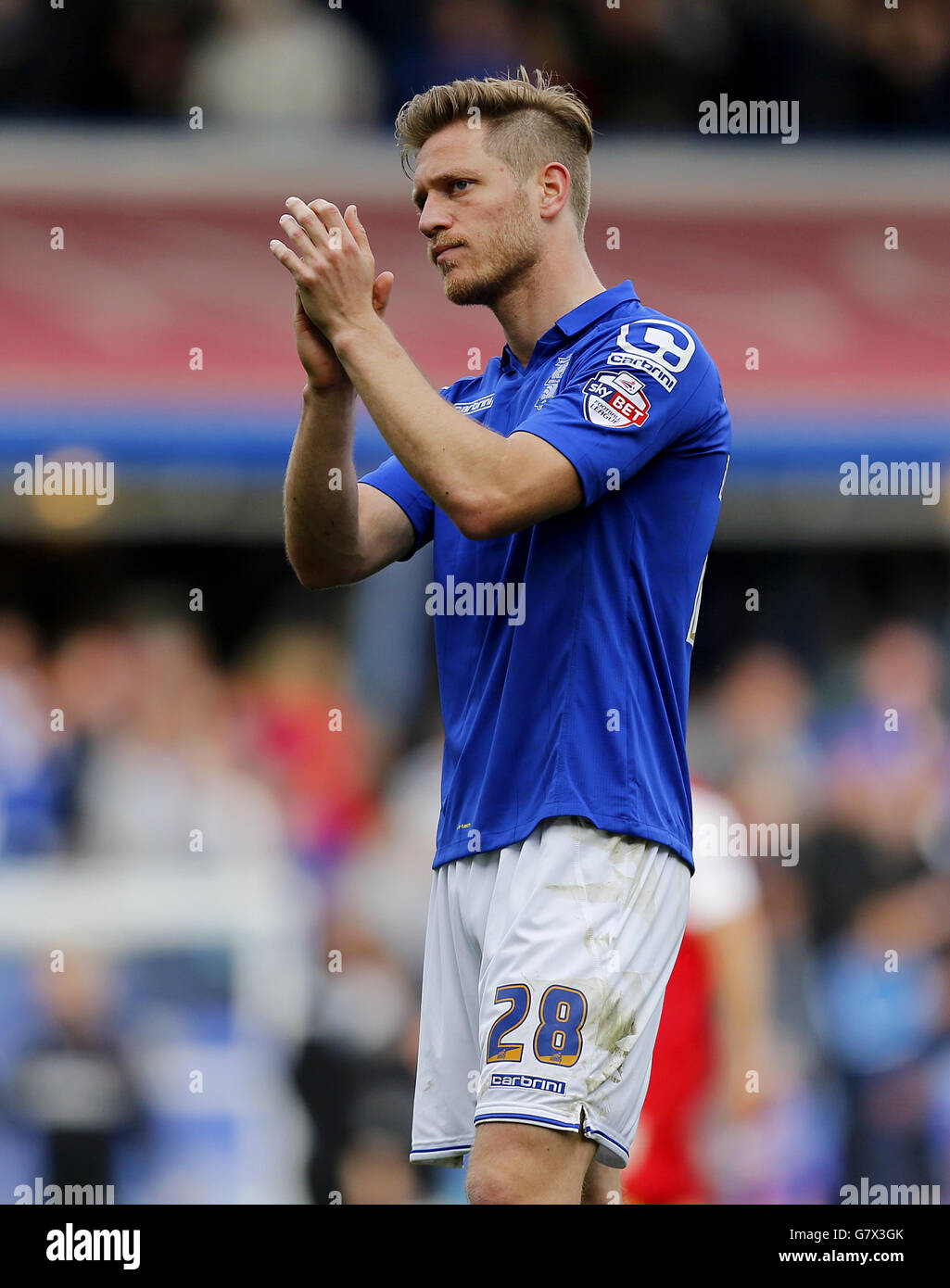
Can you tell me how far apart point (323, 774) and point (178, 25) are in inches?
151

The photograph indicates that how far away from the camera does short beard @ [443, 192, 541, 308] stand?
3240 millimetres

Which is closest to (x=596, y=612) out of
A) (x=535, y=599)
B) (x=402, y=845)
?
(x=535, y=599)

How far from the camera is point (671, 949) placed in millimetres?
3043

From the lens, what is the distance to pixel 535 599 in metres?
3.06

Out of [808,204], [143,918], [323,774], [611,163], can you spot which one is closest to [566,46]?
[611,163]

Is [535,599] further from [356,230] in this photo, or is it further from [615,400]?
[356,230]

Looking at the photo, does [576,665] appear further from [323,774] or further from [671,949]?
[323,774]

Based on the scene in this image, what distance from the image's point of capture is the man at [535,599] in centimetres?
289

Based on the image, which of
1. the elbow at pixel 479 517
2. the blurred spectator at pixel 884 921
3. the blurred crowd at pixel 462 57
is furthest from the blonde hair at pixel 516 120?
the blurred crowd at pixel 462 57

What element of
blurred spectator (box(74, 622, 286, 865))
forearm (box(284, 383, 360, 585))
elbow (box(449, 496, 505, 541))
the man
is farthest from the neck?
blurred spectator (box(74, 622, 286, 865))

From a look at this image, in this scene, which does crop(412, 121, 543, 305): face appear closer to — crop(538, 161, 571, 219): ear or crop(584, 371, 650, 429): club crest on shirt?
crop(538, 161, 571, 219): ear

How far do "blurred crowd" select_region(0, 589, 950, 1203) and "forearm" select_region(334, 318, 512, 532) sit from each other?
2.61 m

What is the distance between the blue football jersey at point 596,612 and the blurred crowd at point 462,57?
18.3ft

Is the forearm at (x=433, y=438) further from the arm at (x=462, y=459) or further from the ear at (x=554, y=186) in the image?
the ear at (x=554, y=186)
